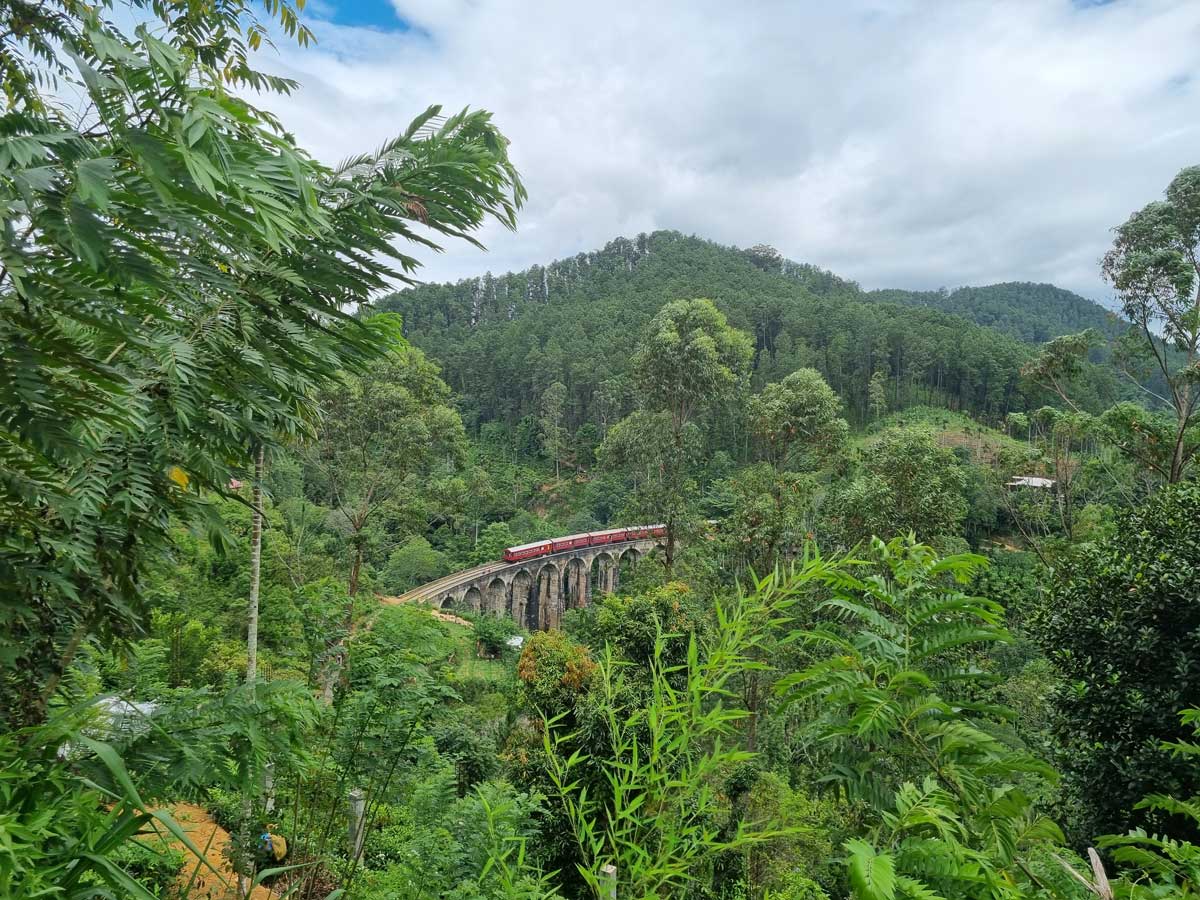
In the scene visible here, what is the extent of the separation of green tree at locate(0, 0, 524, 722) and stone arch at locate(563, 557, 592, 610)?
25484 mm

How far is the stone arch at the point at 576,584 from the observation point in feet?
88.2

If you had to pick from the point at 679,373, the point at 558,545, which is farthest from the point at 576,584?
the point at 679,373

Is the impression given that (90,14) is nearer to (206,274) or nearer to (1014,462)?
(206,274)

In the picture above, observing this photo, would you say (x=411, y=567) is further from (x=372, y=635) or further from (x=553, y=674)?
(x=372, y=635)

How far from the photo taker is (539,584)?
2592 cm

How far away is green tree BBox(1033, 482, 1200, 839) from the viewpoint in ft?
11.7

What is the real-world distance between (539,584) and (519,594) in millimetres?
1005

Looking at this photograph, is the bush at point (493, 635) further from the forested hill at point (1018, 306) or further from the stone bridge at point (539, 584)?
the forested hill at point (1018, 306)

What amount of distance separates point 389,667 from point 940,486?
10.3 metres

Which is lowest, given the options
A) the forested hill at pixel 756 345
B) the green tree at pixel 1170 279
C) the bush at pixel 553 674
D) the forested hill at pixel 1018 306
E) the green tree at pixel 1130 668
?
the bush at pixel 553 674

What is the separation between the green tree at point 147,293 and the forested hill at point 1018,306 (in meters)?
96.3

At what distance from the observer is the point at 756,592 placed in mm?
815

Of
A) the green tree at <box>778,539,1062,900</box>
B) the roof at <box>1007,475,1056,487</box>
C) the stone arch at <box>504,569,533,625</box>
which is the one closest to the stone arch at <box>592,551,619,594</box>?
the stone arch at <box>504,569,533,625</box>

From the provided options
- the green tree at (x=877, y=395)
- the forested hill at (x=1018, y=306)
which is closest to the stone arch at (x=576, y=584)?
the green tree at (x=877, y=395)
